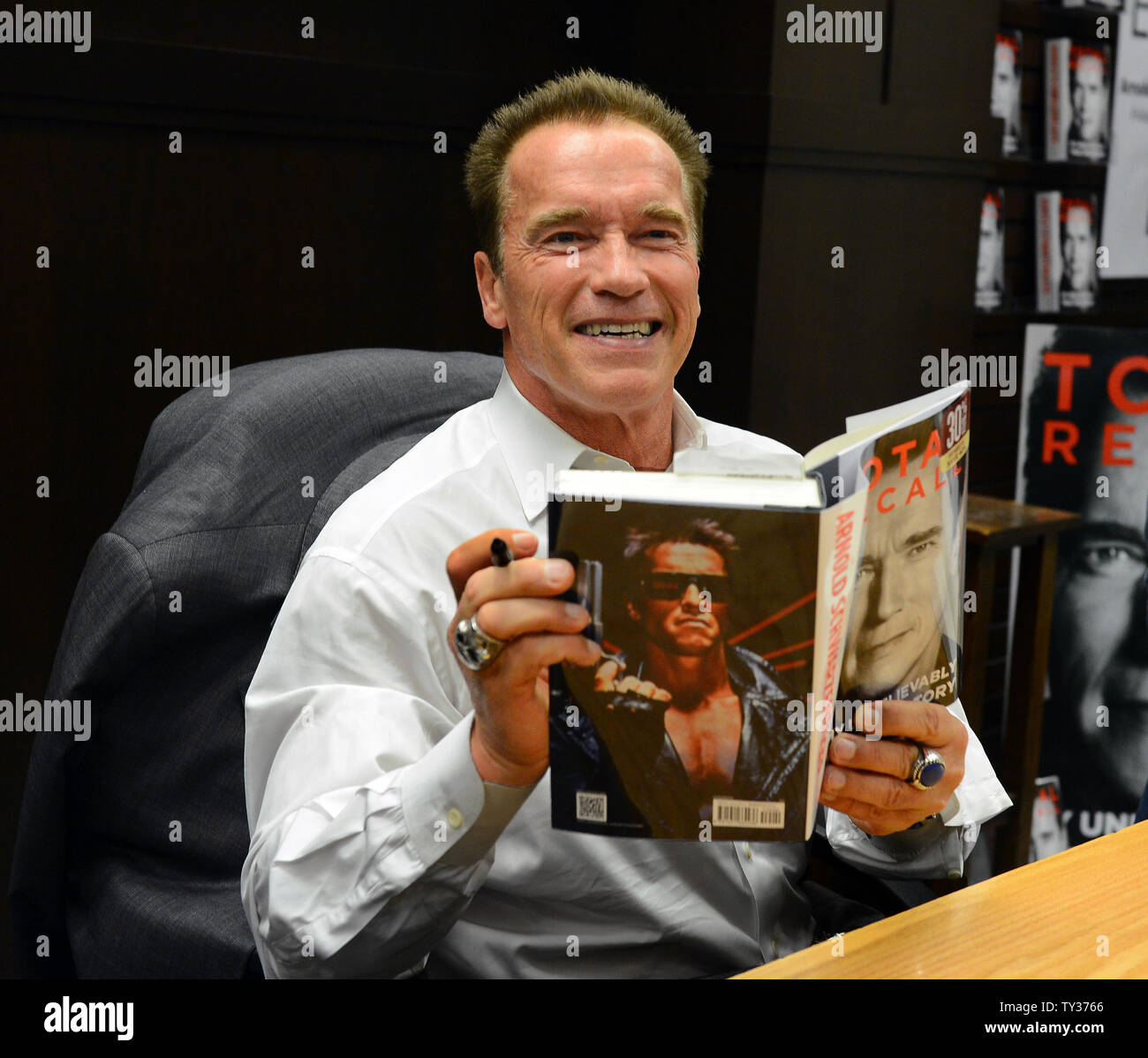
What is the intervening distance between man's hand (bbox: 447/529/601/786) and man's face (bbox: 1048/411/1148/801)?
7.24 ft

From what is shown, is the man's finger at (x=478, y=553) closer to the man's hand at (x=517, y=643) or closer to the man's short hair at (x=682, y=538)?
the man's hand at (x=517, y=643)

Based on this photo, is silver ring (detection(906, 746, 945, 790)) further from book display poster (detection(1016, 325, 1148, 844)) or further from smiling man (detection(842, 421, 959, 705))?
book display poster (detection(1016, 325, 1148, 844))

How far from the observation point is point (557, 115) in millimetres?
1396

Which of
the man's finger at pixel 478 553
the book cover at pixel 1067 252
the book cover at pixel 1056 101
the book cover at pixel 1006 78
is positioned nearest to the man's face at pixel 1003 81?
the book cover at pixel 1006 78

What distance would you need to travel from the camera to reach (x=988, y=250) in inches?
125

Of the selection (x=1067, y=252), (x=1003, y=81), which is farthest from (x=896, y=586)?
(x=1067, y=252)

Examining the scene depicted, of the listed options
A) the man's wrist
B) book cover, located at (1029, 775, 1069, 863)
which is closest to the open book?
the man's wrist

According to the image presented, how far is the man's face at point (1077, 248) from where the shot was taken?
3.31 metres

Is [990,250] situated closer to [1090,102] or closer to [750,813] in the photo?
[1090,102]

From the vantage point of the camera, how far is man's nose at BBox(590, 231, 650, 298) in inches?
53.1

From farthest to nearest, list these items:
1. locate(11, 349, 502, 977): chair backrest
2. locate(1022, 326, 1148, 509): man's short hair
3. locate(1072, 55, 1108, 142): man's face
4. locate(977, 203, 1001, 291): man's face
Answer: locate(1072, 55, 1108, 142): man's face
locate(977, 203, 1001, 291): man's face
locate(1022, 326, 1148, 509): man's short hair
locate(11, 349, 502, 977): chair backrest

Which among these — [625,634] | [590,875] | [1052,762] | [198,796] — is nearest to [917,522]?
[625,634]

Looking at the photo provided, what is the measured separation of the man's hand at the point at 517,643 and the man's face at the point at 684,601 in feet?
0.17
